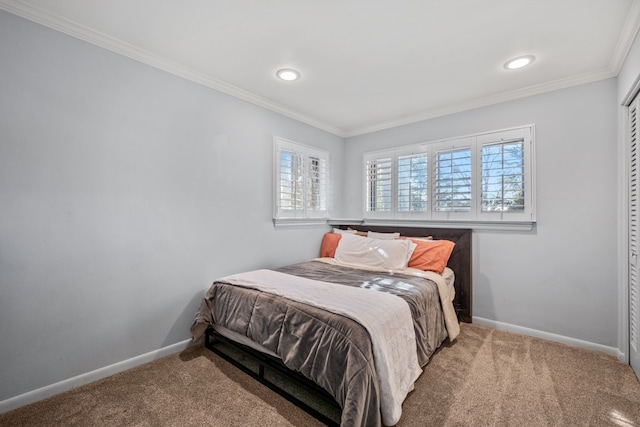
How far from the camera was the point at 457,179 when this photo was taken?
319cm

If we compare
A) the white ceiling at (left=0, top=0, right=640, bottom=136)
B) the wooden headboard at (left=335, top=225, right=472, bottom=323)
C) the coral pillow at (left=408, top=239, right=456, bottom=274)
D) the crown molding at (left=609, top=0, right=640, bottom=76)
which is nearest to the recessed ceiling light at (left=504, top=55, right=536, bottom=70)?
the white ceiling at (left=0, top=0, right=640, bottom=136)

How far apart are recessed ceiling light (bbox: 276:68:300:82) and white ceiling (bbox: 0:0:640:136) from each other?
0.06 metres

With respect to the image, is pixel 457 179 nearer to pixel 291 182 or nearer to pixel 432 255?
pixel 432 255

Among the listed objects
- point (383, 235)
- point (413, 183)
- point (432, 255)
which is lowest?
point (432, 255)

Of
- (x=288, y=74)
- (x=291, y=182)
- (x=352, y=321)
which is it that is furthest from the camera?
(x=291, y=182)

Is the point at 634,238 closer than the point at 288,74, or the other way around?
the point at 634,238

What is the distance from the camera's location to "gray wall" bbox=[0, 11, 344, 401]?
173 cm

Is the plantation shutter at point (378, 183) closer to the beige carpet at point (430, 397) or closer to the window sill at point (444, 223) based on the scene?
the window sill at point (444, 223)

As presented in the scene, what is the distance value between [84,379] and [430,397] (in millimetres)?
2347

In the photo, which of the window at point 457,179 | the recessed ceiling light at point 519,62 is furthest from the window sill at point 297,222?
the recessed ceiling light at point 519,62

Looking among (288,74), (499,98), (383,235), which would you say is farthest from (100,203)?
(499,98)

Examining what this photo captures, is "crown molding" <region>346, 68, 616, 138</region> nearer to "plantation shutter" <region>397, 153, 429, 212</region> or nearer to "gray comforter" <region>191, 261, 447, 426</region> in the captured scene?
"plantation shutter" <region>397, 153, 429, 212</region>

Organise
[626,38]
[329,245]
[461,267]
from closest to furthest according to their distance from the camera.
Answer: [626,38] < [461,267] < [329,245]

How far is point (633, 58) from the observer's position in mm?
1939
